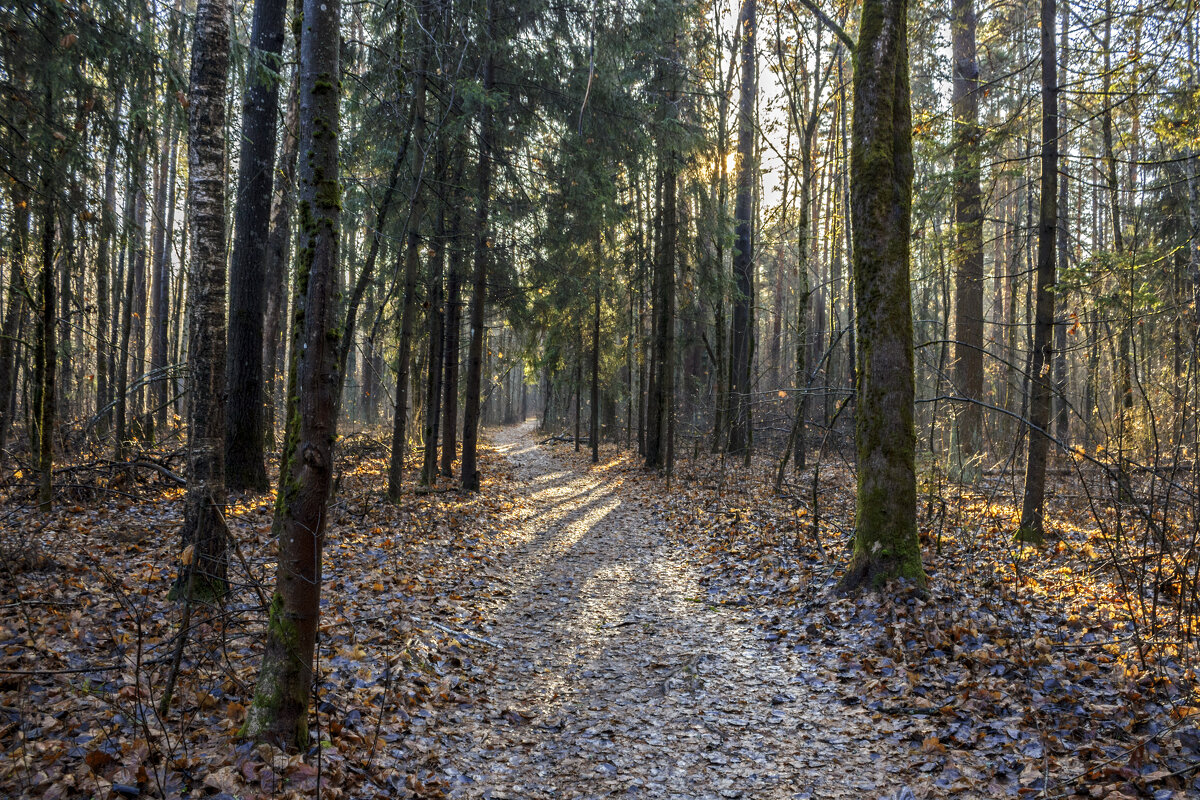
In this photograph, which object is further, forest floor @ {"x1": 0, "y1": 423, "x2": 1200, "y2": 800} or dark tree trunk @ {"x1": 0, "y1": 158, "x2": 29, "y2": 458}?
dark tree trunk @ {"x1": 0, "y1": 158, "x2": 29, "y2": 458}

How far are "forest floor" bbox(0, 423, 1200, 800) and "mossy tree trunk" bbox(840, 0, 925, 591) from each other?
0.80m

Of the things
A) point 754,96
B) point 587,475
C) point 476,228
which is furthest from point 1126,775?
point 754,96

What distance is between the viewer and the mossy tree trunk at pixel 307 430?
3.34 m

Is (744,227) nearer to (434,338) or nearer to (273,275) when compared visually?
(434,338)

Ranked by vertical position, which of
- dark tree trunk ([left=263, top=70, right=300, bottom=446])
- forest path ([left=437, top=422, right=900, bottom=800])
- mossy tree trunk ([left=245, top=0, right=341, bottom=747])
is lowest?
forest path ([left=437, top=422, right=900, bottom=800])

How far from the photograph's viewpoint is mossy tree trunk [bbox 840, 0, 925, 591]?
6.30m

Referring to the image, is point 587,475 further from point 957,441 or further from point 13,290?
point 13,290

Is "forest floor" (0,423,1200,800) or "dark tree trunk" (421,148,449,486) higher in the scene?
"dark tree trunk" (421,148,449,486)

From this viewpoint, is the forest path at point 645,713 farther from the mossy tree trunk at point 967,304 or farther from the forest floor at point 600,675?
the mossy tree trunk at point 967,304

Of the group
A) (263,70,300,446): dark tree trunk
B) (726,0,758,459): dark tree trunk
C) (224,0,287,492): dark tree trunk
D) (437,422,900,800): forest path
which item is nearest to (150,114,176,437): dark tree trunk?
(263,70,300,446): dark tree trunk

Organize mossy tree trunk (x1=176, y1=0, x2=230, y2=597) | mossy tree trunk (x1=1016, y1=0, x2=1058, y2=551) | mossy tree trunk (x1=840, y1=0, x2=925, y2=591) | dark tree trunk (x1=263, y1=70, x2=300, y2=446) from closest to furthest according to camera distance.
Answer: mossy tree trunk (x1=176, y1=0, x2=230, y2=597) → mossy tree trunk (x1=840, y1=0, x2=925, y2=591) → mossy tree trunk (x1=1016, y1=0, x2=1058, y2=551) → dark tree trunk (x1=263, y1=70, x2=300, y2=446)

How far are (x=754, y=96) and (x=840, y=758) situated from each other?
19479mm

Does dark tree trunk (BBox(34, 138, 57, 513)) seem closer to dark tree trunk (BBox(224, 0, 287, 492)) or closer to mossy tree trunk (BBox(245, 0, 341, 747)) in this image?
dark tree trunk (BBox(224, 0, 287, 492))

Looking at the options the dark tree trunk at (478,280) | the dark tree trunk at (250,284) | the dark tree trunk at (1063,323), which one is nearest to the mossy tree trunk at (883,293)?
the dark tree trunk at (1063,323)
